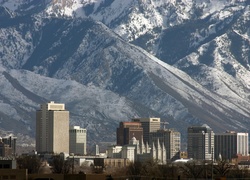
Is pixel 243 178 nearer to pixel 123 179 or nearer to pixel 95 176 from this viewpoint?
pixel 123 179

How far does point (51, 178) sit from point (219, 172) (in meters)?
68.1

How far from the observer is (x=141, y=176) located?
578ft

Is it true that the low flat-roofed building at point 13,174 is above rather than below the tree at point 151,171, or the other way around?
above

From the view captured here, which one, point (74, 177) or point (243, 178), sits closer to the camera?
point (74, 177)

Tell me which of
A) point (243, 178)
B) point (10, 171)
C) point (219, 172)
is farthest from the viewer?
point (219, 172)

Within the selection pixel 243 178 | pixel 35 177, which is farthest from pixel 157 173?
pixel 35 177

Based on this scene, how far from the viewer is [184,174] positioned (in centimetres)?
17850

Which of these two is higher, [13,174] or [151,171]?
[13,174]

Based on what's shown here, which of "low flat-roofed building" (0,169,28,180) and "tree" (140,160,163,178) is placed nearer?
"low flat-roofed building" (0,169,28,180)

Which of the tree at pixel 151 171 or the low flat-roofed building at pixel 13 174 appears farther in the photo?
the tree at pixel 151 171

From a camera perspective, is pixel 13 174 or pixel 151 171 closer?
pixel 13 174

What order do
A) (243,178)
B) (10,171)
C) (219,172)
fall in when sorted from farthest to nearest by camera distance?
(219,172) < (243,178) < (10,171)

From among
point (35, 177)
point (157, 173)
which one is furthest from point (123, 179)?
point (35, 177)

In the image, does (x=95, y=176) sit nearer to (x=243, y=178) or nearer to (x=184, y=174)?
(x=243, y=178)
